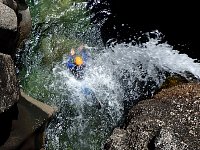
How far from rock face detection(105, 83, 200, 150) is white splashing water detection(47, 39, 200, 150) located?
5.85 feet

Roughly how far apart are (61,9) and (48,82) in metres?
1.91

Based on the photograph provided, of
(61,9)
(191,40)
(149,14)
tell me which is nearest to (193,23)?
(191,40)

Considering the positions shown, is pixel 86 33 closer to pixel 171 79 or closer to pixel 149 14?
pixel 149 14

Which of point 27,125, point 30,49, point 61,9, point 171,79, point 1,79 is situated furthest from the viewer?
point 61,9

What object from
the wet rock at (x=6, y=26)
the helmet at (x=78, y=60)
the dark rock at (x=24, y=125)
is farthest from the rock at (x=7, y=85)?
the helmet at (x=78, y=60)

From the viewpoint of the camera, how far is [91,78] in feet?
23.8

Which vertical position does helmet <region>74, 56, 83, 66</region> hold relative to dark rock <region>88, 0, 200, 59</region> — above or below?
below

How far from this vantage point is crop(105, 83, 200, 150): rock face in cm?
427

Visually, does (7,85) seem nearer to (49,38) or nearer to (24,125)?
(24,125)

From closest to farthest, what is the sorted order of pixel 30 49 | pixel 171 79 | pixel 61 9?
pixel 171 79 < pixel 30 49 < pixel 61 9

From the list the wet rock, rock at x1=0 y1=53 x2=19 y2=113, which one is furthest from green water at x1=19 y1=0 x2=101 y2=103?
rock at x1=0 y1=53 x2=19 y2=113

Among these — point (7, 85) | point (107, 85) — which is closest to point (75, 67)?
point (107, 85)

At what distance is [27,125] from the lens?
14.7 ft

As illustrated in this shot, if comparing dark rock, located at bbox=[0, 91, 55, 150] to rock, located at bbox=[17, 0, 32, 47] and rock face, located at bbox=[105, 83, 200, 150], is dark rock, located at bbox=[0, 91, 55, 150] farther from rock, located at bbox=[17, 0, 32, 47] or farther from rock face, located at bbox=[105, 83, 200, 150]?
rock, located at bbox=[17, 0, 32, 47]
